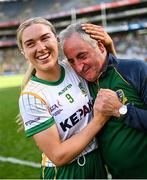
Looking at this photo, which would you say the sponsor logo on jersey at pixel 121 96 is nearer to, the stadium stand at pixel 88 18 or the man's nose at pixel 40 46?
the man's nose at pixel 40 46

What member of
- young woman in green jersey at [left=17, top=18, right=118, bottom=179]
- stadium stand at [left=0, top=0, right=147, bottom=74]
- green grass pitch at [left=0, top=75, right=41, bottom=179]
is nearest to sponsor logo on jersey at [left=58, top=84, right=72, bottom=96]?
young woman in green jersey at [left=17, top=18, right=118, bottom=179]

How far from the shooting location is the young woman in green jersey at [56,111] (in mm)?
2541

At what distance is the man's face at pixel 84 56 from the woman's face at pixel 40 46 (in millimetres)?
102

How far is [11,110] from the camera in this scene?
14664mm

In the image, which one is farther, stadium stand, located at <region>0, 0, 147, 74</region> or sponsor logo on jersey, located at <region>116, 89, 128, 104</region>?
stadium stand, located at <region>0, 0, 147, 74</region>

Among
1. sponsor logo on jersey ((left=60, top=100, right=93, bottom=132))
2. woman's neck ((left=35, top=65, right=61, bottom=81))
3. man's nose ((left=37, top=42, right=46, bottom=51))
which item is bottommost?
sponsor logo on jersey ((left=60, top=100, right=93, bottom=132))

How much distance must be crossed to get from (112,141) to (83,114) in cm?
27

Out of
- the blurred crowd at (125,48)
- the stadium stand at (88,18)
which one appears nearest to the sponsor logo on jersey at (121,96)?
the blurred crowd at (125,48)

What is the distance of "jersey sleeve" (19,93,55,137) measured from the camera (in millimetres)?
2549

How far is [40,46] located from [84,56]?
12.0 inches

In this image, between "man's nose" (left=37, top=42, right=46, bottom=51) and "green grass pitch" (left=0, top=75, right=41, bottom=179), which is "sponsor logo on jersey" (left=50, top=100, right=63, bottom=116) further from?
"green grass pitch" (left=0, top=75, right=41, bottom=179)

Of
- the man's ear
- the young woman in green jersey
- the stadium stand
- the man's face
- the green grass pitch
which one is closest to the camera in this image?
the young woman in green jersey

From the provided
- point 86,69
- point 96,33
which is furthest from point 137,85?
point 96,33

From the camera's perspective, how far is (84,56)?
8.71 ft
